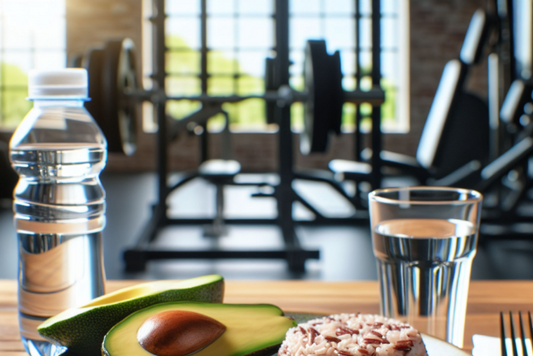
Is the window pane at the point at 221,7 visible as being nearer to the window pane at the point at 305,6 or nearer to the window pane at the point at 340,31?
the window pane at the point at 305,6

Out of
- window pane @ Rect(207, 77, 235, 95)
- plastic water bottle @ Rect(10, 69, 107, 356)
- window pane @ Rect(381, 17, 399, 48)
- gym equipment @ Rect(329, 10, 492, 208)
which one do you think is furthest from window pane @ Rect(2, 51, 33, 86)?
plastic water bottle @ Rect(10, 69, 107, 356)

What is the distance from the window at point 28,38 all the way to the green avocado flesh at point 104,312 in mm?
5638

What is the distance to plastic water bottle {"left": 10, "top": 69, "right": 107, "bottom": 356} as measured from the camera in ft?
1.20

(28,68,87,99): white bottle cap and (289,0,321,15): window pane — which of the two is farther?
(289,0,321,15): window pane

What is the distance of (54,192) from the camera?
44cm

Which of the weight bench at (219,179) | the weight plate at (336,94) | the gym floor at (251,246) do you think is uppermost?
the weight plate at (336,94)

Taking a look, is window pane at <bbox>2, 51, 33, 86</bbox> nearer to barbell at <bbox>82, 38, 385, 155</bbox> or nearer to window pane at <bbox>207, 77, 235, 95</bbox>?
window pane at <bbox>207, 77, 235, 95</bbox>

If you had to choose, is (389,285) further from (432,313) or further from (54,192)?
(54,192)

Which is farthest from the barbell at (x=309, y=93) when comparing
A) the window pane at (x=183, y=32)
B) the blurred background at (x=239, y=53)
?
the window pane at (x=183, y=32)

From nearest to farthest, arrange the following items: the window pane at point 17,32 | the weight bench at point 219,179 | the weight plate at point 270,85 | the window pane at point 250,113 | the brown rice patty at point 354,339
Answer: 1. the brown rice patty at point 354,339
2. the weight bench at point 219,179
3. the weight plate at point 270,85
4. the window pane at point 17,32
5. the window pane at point 250,113

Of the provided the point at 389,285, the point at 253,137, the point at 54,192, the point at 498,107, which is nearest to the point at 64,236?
the point at 54,192

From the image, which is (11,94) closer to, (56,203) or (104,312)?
(56,203)

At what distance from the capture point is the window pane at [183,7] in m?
5.58

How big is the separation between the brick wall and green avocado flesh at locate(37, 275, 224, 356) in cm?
515
